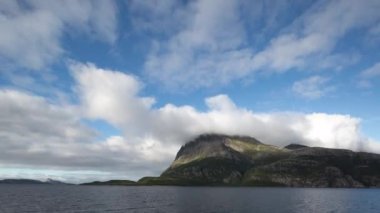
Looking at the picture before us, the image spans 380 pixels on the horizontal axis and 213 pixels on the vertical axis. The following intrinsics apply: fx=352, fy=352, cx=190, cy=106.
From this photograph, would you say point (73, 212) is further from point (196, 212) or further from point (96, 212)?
point (196, 212)

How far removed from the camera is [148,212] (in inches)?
5246

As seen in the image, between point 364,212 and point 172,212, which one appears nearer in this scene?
point 172,212

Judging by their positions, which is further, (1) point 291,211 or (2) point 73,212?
(1) point 291,211

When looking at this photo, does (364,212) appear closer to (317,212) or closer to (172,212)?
(317,212)

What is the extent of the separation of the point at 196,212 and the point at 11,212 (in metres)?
71.1

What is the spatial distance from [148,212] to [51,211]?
3833cm

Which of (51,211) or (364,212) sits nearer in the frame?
(51,211)

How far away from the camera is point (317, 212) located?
14112 centimetres

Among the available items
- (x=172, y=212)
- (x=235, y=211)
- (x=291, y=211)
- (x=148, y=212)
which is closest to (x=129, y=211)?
(x=148, y=212)

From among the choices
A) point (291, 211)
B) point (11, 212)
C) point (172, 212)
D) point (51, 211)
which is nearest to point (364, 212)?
point (291, 211)

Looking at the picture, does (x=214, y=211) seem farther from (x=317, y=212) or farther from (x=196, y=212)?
(x=317, y=212)

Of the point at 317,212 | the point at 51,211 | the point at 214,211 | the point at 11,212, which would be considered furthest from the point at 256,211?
the point at 11,212

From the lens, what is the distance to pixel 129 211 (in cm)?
13788

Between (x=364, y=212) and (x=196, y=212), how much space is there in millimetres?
71721
